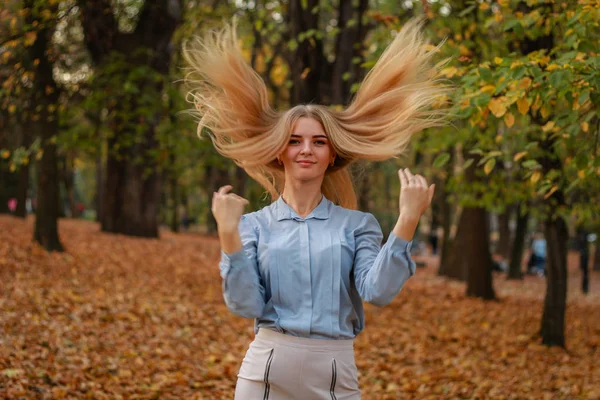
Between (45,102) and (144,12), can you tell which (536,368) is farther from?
(144,12)

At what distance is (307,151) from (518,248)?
64.9 feet

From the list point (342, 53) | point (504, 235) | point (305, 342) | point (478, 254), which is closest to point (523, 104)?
point (305, 342)

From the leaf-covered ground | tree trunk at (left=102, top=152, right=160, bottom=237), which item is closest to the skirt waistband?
the leaf-covered ground

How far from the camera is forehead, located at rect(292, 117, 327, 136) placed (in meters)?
3.11

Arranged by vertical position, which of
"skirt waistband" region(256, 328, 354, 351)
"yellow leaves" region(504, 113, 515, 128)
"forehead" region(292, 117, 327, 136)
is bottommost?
"skirt waistband" region(256, 328, 354, 351)

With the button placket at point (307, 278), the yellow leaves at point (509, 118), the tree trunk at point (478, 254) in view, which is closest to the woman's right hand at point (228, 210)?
the button placket at point (307, 278)

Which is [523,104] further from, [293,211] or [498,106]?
[293,211]

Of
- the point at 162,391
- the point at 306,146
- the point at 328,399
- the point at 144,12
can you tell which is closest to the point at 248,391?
the point at 328,399

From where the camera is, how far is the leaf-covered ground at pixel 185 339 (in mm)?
6906

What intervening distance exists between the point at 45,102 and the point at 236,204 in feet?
36.7

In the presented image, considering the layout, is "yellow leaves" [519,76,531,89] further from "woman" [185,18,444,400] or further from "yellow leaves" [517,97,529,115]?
"woman" [185,18,444,400]

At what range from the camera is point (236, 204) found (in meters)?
2.61

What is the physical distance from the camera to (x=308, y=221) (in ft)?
9.91

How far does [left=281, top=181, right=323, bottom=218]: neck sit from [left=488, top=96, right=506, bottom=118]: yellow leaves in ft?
6.45
